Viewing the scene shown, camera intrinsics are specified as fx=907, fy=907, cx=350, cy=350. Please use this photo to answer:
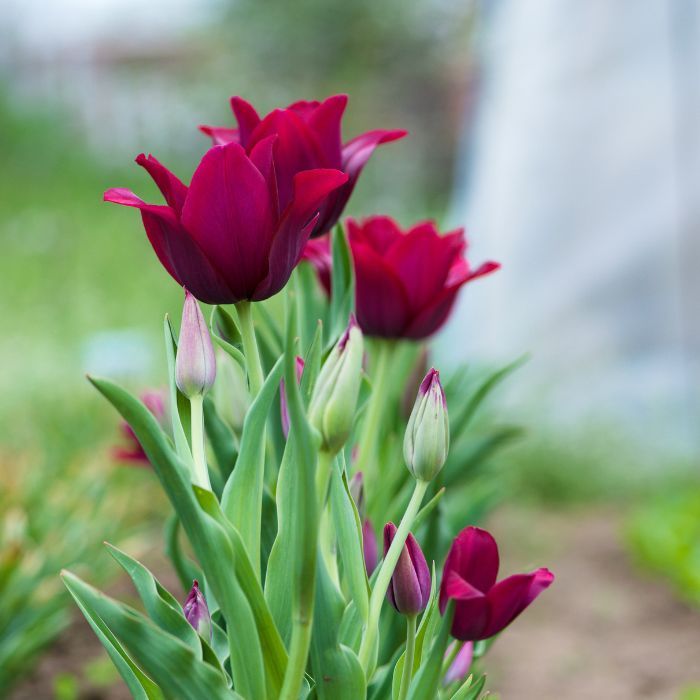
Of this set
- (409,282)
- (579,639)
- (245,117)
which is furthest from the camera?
(579,639)

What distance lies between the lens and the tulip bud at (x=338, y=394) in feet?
1.49

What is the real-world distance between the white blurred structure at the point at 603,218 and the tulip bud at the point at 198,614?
250 centimetres

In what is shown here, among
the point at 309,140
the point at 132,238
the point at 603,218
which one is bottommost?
the point at 309,140

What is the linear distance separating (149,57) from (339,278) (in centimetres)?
1348

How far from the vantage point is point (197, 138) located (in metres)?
10.0

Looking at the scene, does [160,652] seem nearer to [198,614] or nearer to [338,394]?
[198,614]

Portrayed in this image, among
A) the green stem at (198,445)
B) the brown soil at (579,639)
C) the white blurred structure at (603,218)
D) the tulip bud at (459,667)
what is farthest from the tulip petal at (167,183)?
the white blurred structure at (603,218)

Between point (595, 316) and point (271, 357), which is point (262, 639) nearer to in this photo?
point (271, 357)

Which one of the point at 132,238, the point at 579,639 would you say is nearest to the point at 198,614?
the point at 579,639

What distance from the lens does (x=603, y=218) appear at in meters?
3.32

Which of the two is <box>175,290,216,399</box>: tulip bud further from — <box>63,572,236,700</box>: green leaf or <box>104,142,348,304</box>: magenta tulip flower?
<box>63,572,236,700</box>: green leaf

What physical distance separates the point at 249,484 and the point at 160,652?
10 centimetres

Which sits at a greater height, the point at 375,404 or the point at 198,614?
the point at 375,404

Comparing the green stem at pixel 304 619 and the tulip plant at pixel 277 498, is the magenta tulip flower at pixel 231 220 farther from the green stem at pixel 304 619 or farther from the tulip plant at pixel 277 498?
the green stem at pixel 304 619
